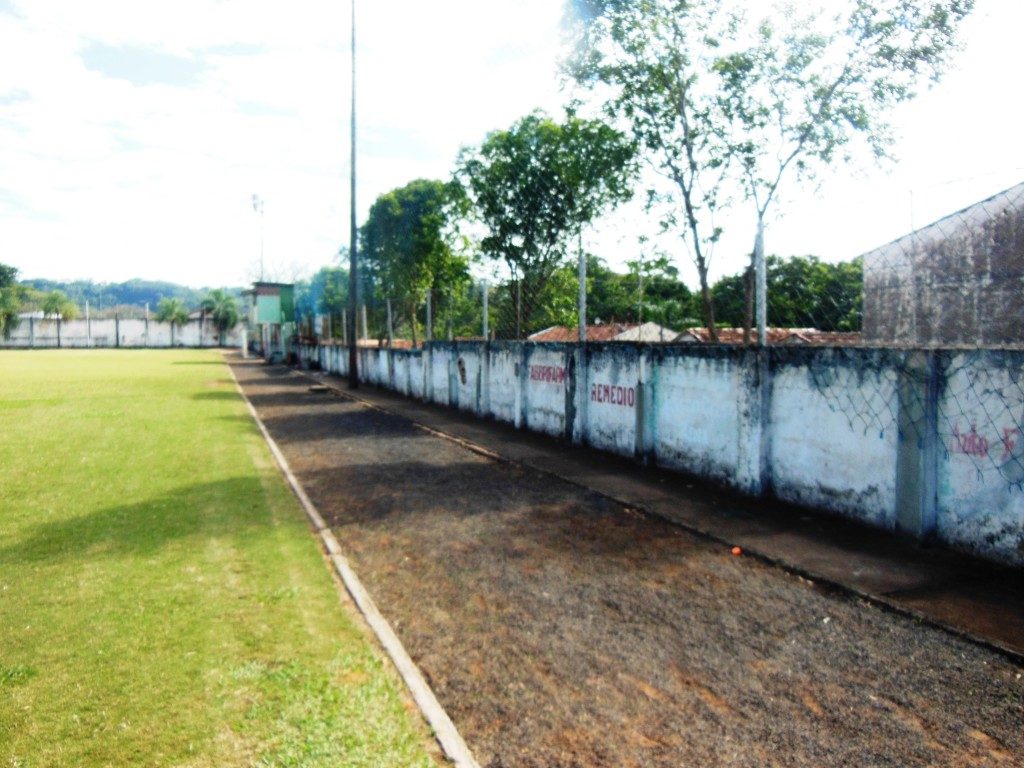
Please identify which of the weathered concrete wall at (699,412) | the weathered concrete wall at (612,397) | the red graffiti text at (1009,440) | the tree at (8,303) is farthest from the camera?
the tree at (8,303)

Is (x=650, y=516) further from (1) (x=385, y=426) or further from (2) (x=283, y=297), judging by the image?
(2) (x=283, y=297)

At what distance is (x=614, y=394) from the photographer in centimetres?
1185

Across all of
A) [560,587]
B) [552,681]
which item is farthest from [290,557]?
[552,681]

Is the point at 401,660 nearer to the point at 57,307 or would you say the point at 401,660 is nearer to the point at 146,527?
the point at 146,527

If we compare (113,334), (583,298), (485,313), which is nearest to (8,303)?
(113,334)

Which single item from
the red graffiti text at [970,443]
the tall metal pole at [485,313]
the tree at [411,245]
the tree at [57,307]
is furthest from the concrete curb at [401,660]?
the tree at [57,307]

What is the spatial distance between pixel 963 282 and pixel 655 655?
32.3 ft

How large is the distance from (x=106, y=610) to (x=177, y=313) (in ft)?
368

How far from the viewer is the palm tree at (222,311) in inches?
4242

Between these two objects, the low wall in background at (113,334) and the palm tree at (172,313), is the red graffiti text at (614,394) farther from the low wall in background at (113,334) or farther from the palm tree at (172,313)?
the palm tree at (172,313)

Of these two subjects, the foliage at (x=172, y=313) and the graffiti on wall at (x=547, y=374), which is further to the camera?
the foliage at (x=172, y=313)

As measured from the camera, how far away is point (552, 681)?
419 centimetres

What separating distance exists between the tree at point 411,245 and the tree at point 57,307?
68260mm

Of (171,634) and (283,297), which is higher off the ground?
(283,297)
